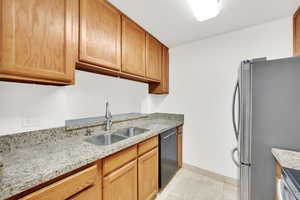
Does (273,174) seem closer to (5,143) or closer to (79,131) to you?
(79,131)

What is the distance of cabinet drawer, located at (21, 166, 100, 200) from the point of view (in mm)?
676

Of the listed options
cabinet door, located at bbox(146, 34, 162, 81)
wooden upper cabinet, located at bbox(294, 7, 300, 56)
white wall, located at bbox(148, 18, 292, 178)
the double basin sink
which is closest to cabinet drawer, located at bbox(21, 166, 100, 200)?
the double basin sink

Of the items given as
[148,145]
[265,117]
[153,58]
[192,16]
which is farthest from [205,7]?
[148,145]

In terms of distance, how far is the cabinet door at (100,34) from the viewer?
1.17 meters

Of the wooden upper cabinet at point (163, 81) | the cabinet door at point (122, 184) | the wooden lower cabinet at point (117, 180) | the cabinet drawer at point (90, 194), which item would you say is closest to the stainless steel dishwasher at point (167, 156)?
the wooden lower cabinet at point (117, 180)

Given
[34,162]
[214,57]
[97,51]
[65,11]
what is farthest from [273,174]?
[65,11]

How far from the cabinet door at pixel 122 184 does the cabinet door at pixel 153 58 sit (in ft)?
4.31

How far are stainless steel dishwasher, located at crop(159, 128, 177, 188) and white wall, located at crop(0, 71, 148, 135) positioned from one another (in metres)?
0.81

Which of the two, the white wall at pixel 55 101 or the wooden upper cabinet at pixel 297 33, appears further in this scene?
the wooden upper cabinet at pixel 297 33

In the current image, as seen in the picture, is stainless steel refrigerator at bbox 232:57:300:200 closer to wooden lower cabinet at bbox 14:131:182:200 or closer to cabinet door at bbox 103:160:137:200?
wooden lower cabinet at bbox 14:131:182:200

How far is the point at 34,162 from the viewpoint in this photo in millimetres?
799

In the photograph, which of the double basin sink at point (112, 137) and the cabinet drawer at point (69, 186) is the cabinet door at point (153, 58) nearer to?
the double basin sink at point (112, 137)

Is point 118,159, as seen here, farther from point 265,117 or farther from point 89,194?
Answer: point 265,117

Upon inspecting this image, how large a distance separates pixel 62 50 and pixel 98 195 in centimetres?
115
